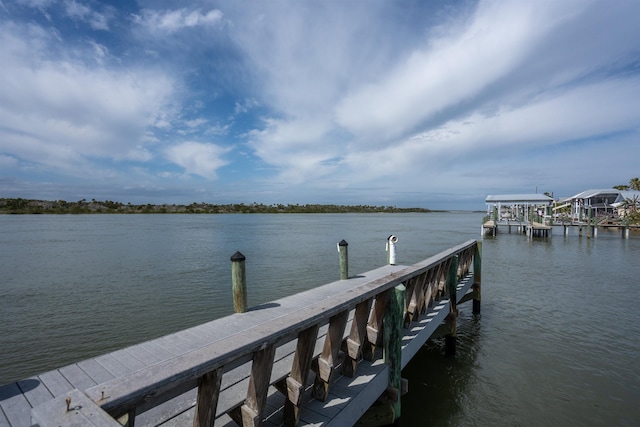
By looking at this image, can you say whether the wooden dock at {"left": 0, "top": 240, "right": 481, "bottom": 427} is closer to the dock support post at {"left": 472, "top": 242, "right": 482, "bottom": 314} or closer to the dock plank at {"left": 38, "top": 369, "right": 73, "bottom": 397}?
the dock plank at {"left": 38, "top": 369, "right": 73, "bottom": 397}

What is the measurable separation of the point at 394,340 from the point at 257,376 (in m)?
2.21

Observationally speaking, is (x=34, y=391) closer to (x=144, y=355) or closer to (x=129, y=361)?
(x=129, y=361)

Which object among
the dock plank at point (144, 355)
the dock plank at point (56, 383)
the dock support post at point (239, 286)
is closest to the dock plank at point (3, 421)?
the dock plank at point (56, 383)

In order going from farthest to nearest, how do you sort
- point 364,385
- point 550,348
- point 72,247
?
1. point 72,247
2. point 550,348
3. point 364,385

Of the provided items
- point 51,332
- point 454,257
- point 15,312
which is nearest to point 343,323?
point 454,257

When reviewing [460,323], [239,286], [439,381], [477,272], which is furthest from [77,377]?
[477,272]

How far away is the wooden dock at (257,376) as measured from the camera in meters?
1.59

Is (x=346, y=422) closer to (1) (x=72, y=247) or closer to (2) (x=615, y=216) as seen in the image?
(1) (x=72, y=247)

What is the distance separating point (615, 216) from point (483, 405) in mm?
61118

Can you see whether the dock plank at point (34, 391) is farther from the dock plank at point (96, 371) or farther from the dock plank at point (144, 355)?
the dock plank at point (144, 355)

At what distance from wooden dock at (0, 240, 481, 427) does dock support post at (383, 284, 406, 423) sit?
0.04 ft

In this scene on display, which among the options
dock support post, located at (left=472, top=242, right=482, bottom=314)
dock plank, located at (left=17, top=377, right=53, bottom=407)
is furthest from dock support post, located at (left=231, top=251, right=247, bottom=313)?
dock support post, located at (left=472, top=242, right=482, bottom=314)

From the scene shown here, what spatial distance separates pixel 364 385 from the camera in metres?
3.59

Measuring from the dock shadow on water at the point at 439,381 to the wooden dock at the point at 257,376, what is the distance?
117 cm
